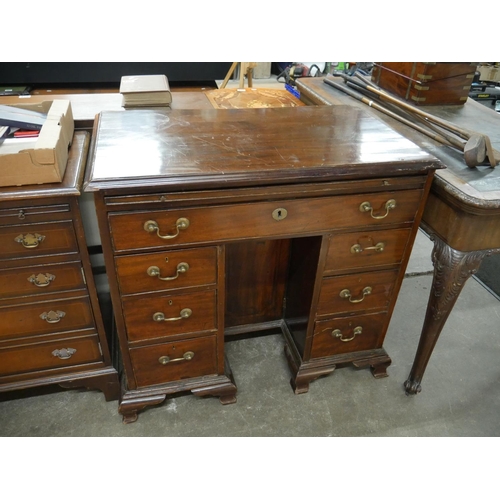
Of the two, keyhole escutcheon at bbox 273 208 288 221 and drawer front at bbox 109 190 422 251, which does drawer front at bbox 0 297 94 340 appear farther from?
keyhole escutcheon at bbox 273 208 288 221

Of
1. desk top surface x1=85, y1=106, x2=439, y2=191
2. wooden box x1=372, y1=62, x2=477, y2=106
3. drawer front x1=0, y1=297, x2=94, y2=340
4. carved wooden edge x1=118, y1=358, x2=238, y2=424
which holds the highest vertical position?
wooden box x1=372, y1=62, x2=477, y2=106

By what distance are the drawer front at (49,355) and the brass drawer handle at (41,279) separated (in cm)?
25

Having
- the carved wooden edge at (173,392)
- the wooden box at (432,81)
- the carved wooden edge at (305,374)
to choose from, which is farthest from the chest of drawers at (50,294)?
the wooden box at (432,81)

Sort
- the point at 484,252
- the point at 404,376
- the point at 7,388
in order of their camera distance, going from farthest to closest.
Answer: the point at 404,376 < the point at 7,388 < the point at 484,252

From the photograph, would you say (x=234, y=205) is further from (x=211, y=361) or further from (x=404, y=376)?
(x=404, y=376)

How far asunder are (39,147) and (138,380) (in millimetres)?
852

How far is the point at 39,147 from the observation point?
3.72 ft

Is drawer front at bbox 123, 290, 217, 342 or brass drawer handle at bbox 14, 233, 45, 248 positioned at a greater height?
brass drawer handle at bbox 14, 233, 45, 248

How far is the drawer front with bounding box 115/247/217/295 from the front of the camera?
1.26m

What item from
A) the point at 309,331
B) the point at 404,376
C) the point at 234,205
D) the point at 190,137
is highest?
the point at 190,137

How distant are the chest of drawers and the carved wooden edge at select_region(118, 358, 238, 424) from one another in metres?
0.10

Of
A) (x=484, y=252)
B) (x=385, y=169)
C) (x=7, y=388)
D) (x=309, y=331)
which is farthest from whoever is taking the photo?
(x=309, y=331)

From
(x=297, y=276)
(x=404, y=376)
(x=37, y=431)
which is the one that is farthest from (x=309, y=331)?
(x=37, y=431)

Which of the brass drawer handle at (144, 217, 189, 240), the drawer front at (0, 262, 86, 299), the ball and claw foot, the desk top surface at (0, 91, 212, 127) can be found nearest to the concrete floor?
the ball and claw foot
